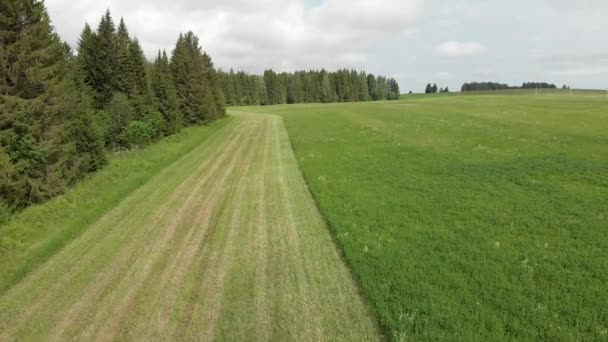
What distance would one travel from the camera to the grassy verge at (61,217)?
8461 millimetres

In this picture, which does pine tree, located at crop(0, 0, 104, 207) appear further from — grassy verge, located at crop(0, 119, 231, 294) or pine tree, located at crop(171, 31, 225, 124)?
pine tree, located at crop(171, 31, 225, 124)

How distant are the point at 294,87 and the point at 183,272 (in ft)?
385

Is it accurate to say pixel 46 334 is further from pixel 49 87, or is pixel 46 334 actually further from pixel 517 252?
pixel 49 87

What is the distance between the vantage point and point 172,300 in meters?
6.42

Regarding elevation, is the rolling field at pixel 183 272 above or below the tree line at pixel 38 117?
below

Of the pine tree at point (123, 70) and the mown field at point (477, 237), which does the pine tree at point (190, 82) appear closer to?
the pine tree at point (123, 70)

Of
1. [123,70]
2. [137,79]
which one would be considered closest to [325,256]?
[123,70]

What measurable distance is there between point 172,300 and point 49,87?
13213 millimetres

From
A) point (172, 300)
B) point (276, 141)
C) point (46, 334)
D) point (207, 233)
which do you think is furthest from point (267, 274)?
point (276, 141)

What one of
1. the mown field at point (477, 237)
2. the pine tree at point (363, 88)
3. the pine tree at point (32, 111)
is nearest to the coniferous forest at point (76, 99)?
the pine tree at point (32, 111)

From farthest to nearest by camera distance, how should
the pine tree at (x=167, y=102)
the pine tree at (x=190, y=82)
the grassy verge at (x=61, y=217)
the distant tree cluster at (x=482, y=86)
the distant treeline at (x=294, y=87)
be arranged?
the distant tree cluster at (x=482, y=86) < the distant treeline at (x=294, y=87) < the pine tree at (x=190, y=82) < the pine tree at (x=167, y=102) < the grassy verge at (x=61, y=217)

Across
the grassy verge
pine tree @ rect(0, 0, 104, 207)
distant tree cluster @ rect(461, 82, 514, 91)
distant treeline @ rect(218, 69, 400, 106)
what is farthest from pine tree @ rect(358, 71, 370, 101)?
pine tree @ rect(0, 0, 104, 207)

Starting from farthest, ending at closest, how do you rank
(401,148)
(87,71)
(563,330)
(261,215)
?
(87,71)
(401,148)
(261,215)
(563,330)

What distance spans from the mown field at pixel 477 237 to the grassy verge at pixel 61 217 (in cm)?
734
